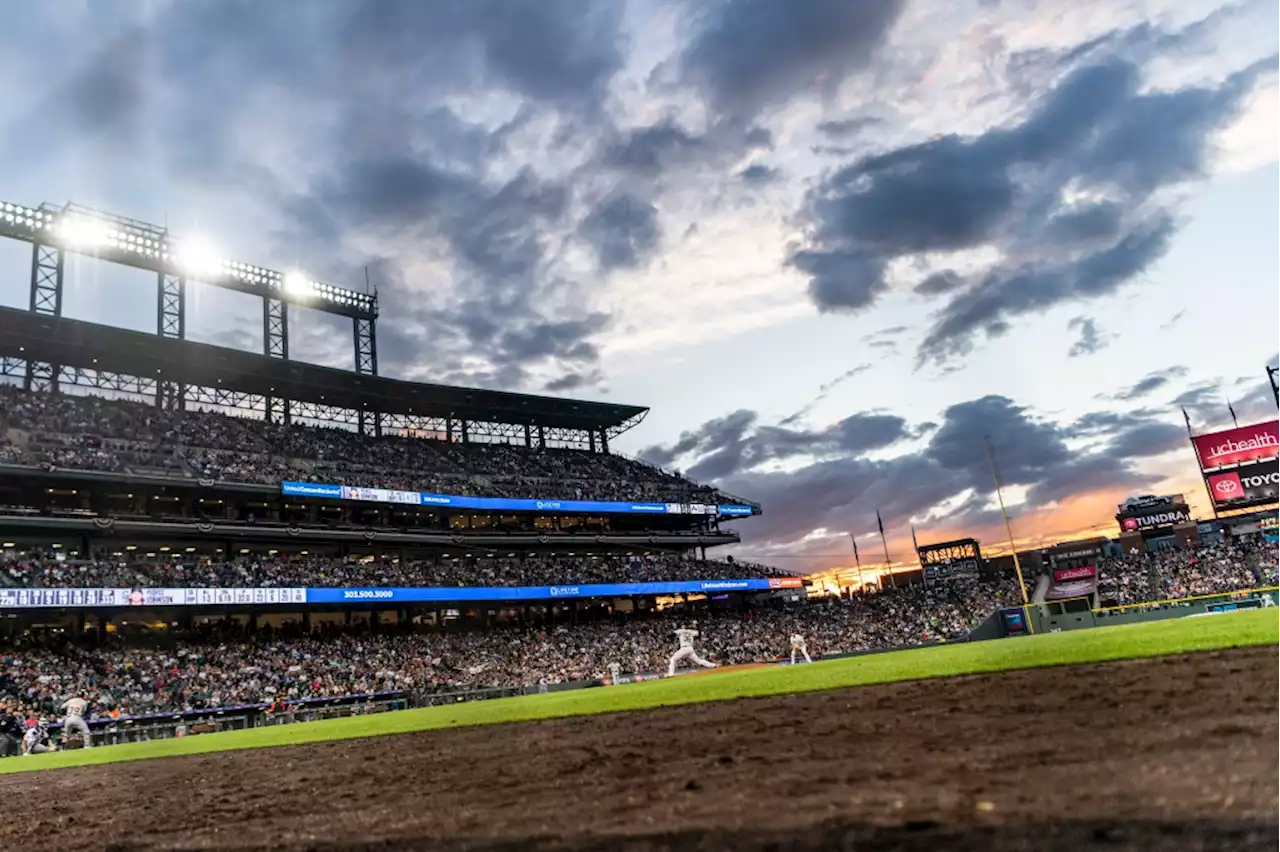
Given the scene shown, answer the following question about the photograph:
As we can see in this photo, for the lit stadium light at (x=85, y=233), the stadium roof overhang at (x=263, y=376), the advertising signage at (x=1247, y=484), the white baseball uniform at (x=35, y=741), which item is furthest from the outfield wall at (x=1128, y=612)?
the lit stadium light at (x=85, y=233)

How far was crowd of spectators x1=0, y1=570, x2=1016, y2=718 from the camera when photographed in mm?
34250

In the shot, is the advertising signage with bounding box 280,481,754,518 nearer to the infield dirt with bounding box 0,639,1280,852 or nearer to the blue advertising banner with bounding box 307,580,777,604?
the blue advertising banner with bounding box 307,580,777,604

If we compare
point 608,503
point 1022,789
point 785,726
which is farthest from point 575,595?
point 1022,789

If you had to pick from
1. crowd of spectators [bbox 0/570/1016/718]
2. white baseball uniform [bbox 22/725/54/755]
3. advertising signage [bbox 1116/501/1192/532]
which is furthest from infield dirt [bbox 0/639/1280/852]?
advertising signage [bbox 1116/501/1192/532]

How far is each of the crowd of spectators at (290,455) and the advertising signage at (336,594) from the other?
8.08m

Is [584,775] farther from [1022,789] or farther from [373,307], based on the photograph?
[373,307]

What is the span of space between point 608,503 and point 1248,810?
204 feet

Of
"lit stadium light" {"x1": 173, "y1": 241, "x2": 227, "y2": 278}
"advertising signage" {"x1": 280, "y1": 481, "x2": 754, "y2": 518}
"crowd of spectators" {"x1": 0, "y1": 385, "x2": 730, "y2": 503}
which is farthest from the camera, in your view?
"lit stadium light" {"x1": 173, "y1": 241, "x2": 227, "y2": 278}

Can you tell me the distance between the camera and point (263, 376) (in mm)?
54906

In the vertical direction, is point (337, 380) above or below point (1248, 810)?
above

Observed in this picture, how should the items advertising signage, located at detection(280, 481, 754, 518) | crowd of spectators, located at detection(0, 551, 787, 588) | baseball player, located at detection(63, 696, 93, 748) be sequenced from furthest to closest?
advertising signage, located at detection(280, 481, 754, 518) → crowd of spectators, located at detection(0, 551, 787, 588) → baseball player, located at detection(63, 696, 93, 748)

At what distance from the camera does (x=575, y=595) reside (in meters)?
56.4

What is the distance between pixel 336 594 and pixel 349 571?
2.91m

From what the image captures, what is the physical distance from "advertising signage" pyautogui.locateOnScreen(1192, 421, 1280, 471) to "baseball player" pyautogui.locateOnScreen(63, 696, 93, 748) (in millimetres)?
67150
